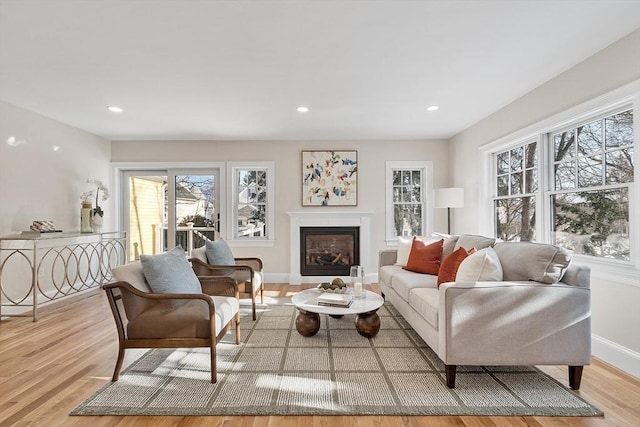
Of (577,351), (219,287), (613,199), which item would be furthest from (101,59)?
(613,199)

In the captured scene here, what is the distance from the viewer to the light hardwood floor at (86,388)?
1873mm

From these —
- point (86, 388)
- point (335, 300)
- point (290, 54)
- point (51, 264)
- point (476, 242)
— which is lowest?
point (86, 388)

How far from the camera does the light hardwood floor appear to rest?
1873 mm

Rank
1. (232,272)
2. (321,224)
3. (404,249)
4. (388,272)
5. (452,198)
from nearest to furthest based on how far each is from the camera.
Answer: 1. (232,272)
2. (388,272)
3. (404,249)
4. (452,198)
5. (321,224)

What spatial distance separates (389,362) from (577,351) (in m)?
1.23

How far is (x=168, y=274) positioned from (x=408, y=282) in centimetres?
216

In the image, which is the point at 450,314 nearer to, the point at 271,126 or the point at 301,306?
the point at 301,306

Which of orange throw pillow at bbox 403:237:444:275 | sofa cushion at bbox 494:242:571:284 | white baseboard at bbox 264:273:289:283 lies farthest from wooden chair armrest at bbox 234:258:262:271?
sofa cushion at bbox 494:242:571:284

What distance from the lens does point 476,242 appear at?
10.9ft

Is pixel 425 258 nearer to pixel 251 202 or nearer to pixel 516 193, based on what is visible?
pixel 516 193

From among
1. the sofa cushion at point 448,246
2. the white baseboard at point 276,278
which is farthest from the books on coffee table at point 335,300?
the white baseboard at point 276,278

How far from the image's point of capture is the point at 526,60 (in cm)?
285

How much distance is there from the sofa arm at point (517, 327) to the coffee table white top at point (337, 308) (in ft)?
2.80

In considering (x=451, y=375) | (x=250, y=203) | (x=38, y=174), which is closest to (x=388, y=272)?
(x=451, y=375)
